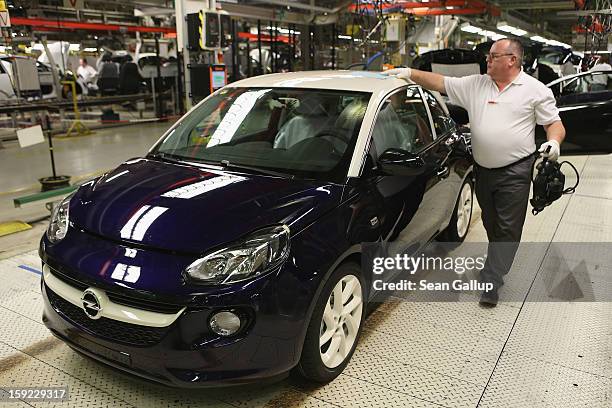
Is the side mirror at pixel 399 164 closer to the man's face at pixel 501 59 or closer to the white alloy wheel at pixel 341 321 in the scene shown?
the white alloy wheel at pixel 341 321

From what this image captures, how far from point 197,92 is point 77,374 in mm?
4094

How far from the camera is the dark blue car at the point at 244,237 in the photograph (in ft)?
6.43

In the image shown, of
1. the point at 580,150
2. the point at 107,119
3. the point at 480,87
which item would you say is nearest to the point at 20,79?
the point at 107,119

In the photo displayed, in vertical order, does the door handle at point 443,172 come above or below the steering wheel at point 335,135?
below

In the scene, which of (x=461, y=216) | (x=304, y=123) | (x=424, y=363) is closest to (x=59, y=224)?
(x=304, y=123)

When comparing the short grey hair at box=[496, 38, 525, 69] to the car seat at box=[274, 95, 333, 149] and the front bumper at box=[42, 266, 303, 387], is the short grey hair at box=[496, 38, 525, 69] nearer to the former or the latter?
the car seat at box=[274, 95, 333, 149]

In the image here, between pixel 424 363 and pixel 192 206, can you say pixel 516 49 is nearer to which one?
pixel 424 363

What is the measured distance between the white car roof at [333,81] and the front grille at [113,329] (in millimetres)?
1709

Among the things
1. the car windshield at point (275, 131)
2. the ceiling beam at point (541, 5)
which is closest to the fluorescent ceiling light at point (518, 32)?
the ceiling beam at point (541, 5)

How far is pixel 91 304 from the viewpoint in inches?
80.8

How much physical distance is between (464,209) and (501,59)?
1.57 meters

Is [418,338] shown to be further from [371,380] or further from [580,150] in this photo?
[580,150]

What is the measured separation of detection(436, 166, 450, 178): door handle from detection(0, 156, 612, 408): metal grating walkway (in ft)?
2.79

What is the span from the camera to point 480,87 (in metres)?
3.23
